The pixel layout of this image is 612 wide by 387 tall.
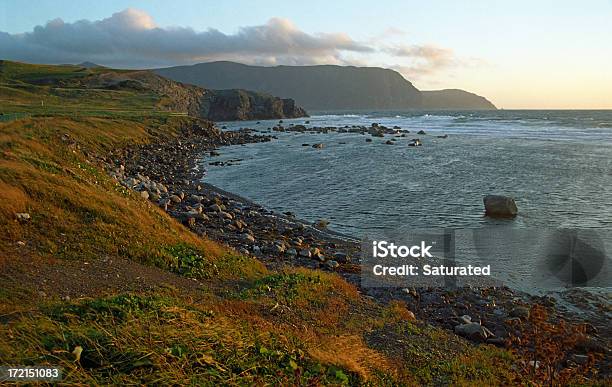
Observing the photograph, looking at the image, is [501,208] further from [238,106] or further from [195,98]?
[238,106]

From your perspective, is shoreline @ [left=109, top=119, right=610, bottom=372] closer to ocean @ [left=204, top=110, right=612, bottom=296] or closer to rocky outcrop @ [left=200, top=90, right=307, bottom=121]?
ocean @ [left=204, top=110, right=612, bottom=296]

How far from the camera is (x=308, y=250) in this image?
19531 mm

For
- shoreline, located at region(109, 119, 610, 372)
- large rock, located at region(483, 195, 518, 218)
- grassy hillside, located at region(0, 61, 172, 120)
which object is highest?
grassy hillside, located at region(0, 61, 172, 120)

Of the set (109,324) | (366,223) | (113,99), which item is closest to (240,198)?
(366,223)

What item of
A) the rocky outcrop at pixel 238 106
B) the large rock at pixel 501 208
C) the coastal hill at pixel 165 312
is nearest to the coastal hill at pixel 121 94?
the rocky outcrop at pixel 238 106

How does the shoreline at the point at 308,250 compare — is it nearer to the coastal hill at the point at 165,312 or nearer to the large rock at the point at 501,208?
the coastal hill at the point at 165,312

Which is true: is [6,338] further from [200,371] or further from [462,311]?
[462,311]

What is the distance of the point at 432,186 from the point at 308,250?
1986cm

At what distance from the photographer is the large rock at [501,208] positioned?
26.3m

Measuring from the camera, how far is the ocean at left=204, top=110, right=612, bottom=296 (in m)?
25.2

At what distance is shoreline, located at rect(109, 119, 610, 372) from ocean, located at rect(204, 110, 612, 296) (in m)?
1.98

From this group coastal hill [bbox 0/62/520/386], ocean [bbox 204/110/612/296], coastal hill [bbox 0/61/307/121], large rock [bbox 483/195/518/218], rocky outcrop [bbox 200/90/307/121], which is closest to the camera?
coastal hill [bbox 0/62/520/386]

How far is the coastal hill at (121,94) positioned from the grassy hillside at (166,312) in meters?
46.8

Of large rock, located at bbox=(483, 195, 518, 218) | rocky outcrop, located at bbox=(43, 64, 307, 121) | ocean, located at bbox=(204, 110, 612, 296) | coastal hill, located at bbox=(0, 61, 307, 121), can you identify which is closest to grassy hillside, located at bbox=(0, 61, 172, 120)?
coastal hill, located at bbox=(0, 61, 307, 121)
